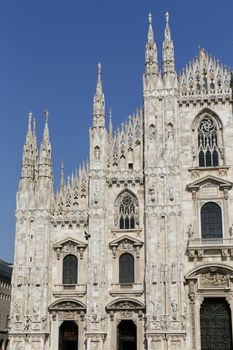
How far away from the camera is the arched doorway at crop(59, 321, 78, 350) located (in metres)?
31.5

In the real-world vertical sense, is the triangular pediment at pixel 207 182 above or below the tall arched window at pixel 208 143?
below

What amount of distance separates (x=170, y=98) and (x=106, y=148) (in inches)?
196

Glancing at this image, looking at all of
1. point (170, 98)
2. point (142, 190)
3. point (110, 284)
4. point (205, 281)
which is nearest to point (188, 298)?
point (205, 281)

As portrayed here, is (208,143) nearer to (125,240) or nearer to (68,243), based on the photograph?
(125,240)

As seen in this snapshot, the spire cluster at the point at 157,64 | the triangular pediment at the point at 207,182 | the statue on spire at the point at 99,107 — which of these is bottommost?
the triangular pediment at the point at 207,182

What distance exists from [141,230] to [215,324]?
263 inches

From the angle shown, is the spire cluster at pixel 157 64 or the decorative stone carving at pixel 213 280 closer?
the decorative stone carving at pixel 213 280

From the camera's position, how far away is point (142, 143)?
110 ft

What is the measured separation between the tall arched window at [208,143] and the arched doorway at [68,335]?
12.2 meters

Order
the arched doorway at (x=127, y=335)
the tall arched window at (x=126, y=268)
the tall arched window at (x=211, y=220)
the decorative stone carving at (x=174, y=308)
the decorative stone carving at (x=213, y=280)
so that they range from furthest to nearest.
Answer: the tall arched window at (x=126, y=268)
the tall arched window at (x=211, y=220)
the arched doorway at (x=127, y=335)
the decorative stone carving at (x=213, y=280)
the decorative stone carving at (x=174, y=308)

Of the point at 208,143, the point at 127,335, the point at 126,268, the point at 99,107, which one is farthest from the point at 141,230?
the point at 99,107

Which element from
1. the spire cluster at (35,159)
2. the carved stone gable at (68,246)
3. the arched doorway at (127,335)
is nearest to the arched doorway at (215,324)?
the arched doorway at (127,335)

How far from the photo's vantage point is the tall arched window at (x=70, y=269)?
3209 cm

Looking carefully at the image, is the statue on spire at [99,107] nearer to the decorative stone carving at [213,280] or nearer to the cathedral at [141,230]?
the cathedral at [141,230]
